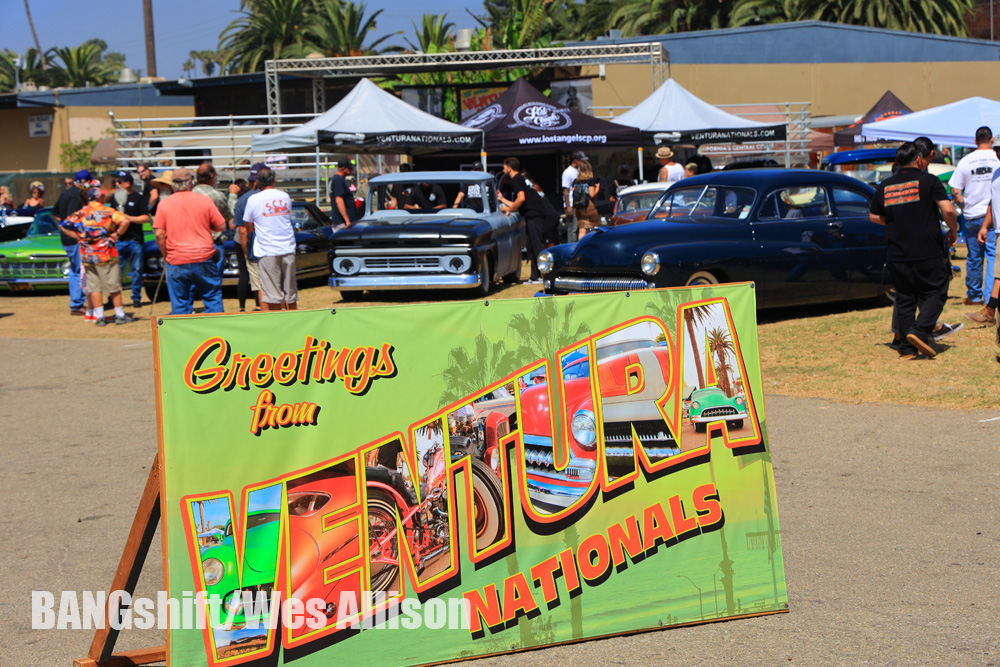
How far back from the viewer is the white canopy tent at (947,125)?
43.3 ft

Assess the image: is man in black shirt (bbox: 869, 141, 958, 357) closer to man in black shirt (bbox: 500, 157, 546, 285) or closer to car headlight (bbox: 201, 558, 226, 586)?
car headlight (bbox: 201, 558, 226, 586)

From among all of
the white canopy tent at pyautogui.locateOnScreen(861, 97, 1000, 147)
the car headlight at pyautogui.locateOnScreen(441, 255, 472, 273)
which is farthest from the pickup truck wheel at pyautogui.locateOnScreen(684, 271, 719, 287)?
the white canopy tent at pyautogui.locateOnScreen(861, 97, 1000, 147)

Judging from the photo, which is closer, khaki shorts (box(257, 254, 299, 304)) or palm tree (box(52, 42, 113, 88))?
khaki shorts (box(257, 254, 299, 304))

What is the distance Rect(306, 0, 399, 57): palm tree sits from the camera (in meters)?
46.2

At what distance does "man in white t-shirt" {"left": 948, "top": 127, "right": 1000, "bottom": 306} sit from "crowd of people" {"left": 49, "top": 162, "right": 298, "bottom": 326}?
23.9 feet

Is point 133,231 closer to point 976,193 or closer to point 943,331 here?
point 943,331

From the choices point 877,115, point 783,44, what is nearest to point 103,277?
point 877,115

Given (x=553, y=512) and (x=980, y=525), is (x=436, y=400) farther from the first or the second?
(x=980, y=525)

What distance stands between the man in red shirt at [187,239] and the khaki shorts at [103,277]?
10.9ft

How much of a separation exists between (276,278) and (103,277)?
10.7 feet

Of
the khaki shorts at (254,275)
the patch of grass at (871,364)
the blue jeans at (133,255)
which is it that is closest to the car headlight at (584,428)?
the patch of grass at (871,364)

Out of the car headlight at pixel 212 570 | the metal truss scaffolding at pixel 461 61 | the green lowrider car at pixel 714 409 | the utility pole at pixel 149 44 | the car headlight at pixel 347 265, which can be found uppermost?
the utility pole at pixel 149 44

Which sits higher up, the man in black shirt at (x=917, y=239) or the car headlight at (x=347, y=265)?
the man in black shirt at (x=917, y=239)

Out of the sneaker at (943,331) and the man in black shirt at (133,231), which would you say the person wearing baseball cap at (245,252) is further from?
the sneaker at (943,331)
